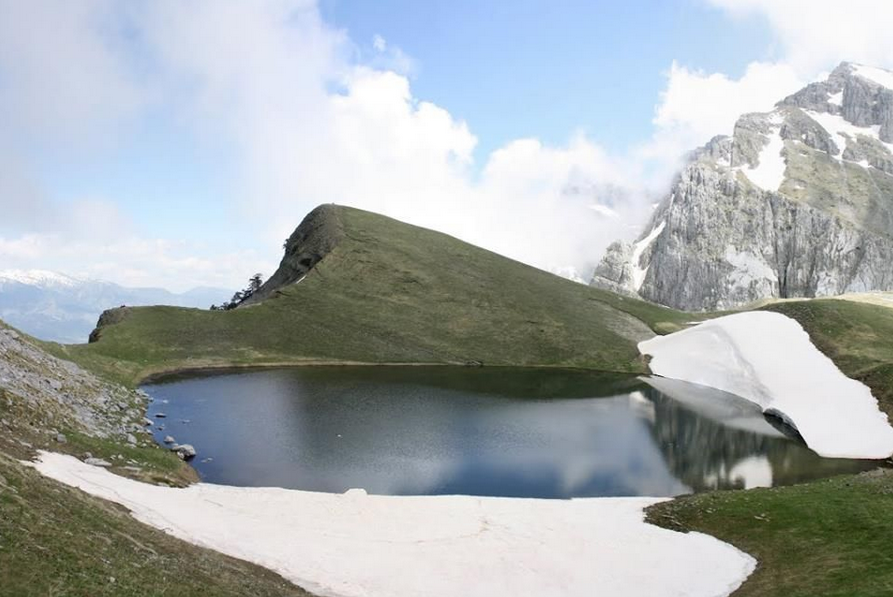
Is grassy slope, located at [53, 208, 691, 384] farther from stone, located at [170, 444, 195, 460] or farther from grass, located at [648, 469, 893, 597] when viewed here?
grass, located at [648, 469, 893, 597]

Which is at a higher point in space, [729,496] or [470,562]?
[729,496]

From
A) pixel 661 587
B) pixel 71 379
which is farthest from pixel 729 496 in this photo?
pixel 71 379

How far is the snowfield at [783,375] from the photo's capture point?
209ft

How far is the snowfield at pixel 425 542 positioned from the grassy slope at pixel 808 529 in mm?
1737

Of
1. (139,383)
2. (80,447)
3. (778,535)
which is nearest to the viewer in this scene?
(778,535)

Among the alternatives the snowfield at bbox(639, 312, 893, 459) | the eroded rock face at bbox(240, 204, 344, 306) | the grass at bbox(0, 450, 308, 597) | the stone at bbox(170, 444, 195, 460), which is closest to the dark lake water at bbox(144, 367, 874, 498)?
the stone at bbox(170, 444, 195, 460)

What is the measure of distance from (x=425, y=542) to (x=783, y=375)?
237 feet

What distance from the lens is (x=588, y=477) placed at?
4791cm

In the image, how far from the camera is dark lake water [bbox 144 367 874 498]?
45438 mm

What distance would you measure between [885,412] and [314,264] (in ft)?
339

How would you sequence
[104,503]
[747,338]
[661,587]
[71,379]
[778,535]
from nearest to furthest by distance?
[104,503], [661,587], [778,535], [71,379], [747,338]

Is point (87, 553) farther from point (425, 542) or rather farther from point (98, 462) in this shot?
point (98, 462)

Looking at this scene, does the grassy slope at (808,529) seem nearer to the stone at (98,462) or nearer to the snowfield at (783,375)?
the snowfield at (783,375)

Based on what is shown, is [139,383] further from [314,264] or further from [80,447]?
[314,264]
